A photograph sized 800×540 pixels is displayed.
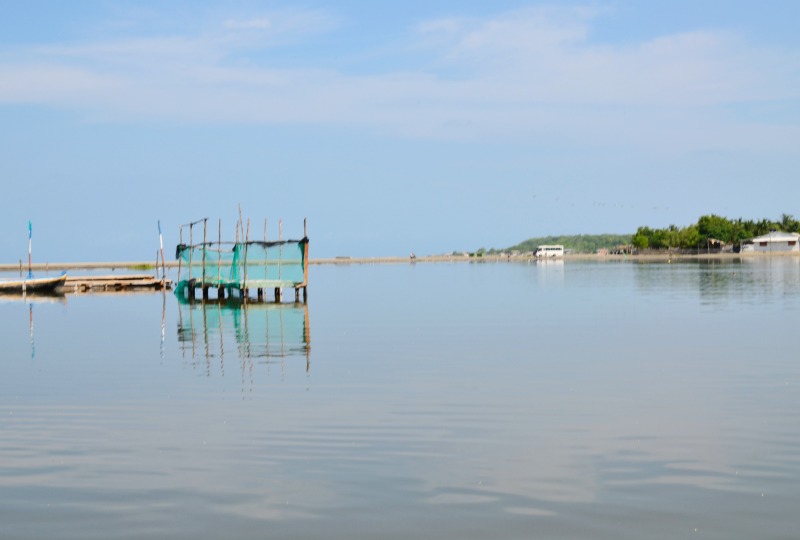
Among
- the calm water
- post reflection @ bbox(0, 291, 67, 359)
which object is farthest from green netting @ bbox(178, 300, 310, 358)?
post reflection @ bbox(0, 291, 67, 359)

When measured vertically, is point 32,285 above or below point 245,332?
above

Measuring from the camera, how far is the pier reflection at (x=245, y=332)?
2348 centimetres

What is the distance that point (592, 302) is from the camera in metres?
41.8

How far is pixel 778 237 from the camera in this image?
144 metres

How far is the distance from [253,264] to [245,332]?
1892cm

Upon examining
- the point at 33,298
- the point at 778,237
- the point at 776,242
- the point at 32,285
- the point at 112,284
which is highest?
the point at 778,237

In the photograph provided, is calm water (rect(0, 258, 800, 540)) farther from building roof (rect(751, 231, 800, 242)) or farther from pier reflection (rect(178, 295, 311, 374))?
building roof (rect(751, 231, 800, 242))

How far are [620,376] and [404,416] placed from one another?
575cm

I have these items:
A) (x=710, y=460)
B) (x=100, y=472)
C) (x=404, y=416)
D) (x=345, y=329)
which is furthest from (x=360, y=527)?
(x=345, y=329)

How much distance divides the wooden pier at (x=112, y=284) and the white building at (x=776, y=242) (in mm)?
105840

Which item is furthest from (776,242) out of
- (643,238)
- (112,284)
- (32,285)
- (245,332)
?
(245,332)

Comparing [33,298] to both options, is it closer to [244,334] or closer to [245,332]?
[245,332]

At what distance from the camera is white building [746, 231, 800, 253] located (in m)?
142

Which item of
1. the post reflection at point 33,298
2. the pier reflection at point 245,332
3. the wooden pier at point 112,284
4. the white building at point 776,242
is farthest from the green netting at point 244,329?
the white building at point 776,242
